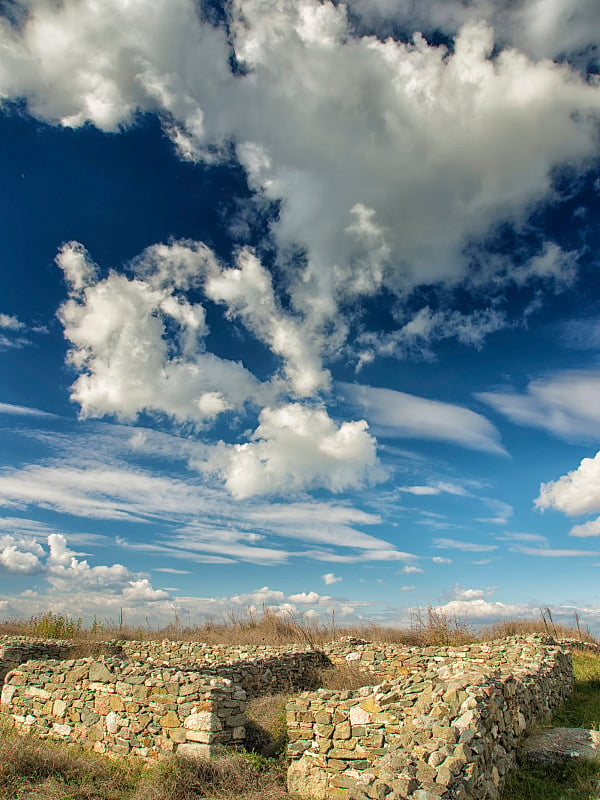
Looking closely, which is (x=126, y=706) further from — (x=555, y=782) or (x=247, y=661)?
(x=555, y=782)

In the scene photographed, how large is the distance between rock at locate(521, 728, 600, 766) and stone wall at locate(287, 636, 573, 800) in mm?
290

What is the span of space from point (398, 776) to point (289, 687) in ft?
35.8

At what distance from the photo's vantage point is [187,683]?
9836mm

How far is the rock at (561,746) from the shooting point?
27.7ft

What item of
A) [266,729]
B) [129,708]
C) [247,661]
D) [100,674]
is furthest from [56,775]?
[247,661]

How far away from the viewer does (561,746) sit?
8852 mm

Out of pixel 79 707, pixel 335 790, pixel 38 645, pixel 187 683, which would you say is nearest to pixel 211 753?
pixel 187 683

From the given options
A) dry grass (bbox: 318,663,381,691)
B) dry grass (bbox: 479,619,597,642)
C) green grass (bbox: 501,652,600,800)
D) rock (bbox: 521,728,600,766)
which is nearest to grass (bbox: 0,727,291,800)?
green grass (bbox: 501,652,600,800)

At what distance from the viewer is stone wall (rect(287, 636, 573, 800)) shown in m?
6.57

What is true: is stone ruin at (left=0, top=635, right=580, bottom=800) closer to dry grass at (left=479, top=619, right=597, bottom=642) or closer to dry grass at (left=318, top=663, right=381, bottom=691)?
dry grass at (left=318, top=663, right=381, bottom=691)

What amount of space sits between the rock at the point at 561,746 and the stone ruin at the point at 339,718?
303 mm

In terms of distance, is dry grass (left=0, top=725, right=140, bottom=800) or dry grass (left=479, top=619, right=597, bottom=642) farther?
dry grass (left=479, top=619, right=597, bottom=642)

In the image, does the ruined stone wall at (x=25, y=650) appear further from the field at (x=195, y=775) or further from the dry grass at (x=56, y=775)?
the dry grass at (x=56, y=775)

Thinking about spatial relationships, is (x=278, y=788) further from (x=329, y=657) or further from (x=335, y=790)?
(x=329, y=657)
